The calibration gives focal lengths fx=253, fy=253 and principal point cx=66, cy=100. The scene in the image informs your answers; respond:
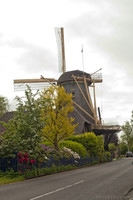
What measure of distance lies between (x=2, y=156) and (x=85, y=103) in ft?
99.0

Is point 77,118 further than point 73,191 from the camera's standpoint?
Yes

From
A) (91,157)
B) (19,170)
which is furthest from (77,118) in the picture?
(19,170)

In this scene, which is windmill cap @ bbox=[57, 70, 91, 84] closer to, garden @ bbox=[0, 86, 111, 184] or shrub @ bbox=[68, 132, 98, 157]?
shrub @ bbox=[68, 132, 98, 157]

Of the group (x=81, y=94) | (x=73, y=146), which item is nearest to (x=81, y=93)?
(x=81, y=94)

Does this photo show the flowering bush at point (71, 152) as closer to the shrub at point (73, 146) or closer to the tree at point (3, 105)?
the shrub at point (73, 146)

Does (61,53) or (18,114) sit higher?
(61,53)

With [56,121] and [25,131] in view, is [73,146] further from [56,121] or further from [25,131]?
[25,131]

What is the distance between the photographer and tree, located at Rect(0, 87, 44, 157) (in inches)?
708

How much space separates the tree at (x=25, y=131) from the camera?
59.0 feet

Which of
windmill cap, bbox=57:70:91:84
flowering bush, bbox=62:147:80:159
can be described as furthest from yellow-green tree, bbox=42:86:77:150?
windmill cap, bbox=57:70:91:84

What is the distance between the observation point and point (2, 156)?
17.8m

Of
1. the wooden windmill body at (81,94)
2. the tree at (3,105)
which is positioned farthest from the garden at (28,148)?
the tree at (3,105)

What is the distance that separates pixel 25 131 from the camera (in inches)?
733

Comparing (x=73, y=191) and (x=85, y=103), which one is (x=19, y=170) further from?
(x=85, y=103)
